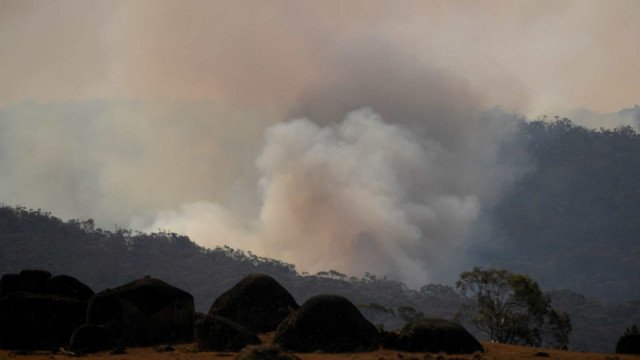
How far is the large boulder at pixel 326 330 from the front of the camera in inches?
1262

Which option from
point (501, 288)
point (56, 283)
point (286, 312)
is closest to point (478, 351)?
point (286, 312)

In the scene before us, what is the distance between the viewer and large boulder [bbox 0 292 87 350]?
115ft

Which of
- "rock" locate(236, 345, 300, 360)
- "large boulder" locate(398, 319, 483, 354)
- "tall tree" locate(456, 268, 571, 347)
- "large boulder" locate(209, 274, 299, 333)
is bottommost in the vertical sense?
"rock" locate(236, 345, 300, 360)

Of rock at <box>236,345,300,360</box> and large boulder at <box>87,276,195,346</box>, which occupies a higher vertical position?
large boulder at <box>87,276,195,346</box>

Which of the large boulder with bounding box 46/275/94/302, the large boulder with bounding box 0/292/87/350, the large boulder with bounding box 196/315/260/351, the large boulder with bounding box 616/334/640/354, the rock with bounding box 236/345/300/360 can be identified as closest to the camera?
the rock with bounding box 236/345/300/360

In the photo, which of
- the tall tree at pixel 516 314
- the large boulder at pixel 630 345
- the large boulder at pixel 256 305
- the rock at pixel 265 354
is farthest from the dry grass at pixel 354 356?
the tall tree at pixel 516 314

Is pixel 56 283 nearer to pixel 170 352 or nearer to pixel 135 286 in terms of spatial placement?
pixel 135 286

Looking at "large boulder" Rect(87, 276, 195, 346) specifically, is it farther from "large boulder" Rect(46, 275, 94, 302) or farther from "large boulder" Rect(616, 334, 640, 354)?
"large boulder" Rect(616, 334, 640, 354)

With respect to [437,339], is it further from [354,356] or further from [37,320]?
[37,320]

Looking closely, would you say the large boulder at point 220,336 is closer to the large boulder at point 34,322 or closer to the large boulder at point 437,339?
the large boulder at point 437,339

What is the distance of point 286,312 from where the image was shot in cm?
3922

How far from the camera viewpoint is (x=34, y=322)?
117 ft

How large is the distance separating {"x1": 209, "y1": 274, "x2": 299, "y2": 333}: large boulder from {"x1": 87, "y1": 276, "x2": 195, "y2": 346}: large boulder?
83.3 inches

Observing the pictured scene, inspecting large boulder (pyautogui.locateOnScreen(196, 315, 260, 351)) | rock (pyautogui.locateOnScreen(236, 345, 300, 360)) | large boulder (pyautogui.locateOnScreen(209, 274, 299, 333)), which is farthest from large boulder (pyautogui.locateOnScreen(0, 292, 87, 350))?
rock (pyautogui.locateOnScreen(236, 345, 300, 360))
